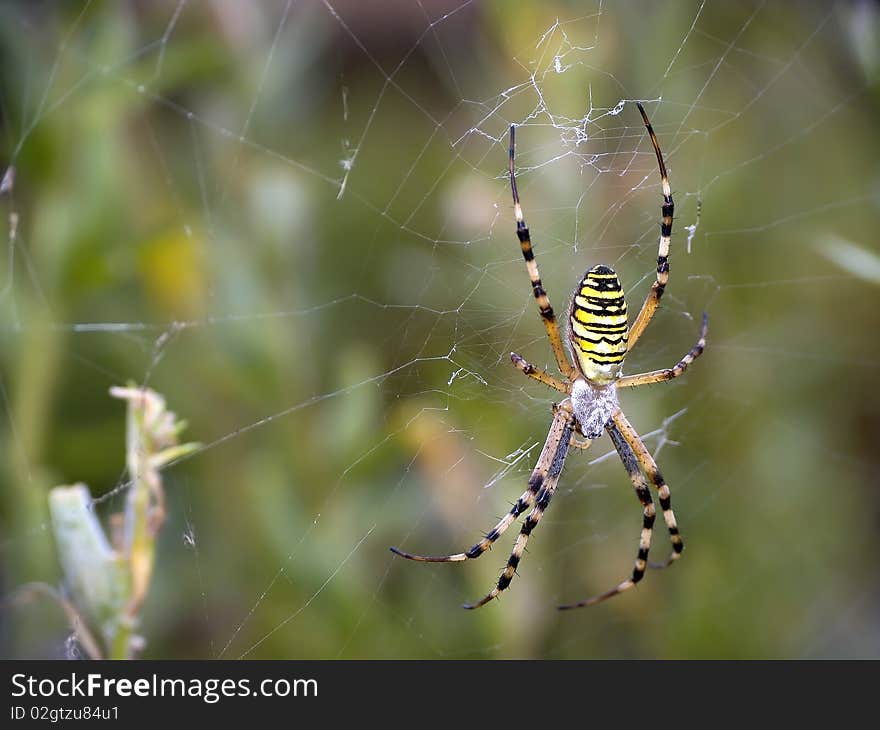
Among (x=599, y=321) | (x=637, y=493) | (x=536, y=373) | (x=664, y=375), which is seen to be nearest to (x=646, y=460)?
(x=637, y=493)

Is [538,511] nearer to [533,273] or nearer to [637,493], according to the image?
[637,493]

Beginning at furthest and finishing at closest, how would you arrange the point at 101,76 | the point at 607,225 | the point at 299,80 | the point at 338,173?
the point at 338,173, the point at 299,80, the point at 607,225, the point at 101,76

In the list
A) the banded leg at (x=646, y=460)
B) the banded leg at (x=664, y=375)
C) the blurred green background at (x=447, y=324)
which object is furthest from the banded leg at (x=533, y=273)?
the banded leg at (x=646, y=460)

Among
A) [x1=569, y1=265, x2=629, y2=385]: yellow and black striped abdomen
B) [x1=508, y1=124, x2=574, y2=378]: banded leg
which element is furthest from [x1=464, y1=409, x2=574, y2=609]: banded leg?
[x1=508, y1=124, x2=574, y2=378]: banded leg

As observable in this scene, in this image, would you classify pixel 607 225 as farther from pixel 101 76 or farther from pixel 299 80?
pixel 101 76

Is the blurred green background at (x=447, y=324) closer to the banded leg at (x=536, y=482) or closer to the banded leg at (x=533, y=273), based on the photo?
the banded leg at (x=536, y=482)

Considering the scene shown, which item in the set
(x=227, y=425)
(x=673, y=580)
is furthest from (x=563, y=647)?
(x=227, y=425)
